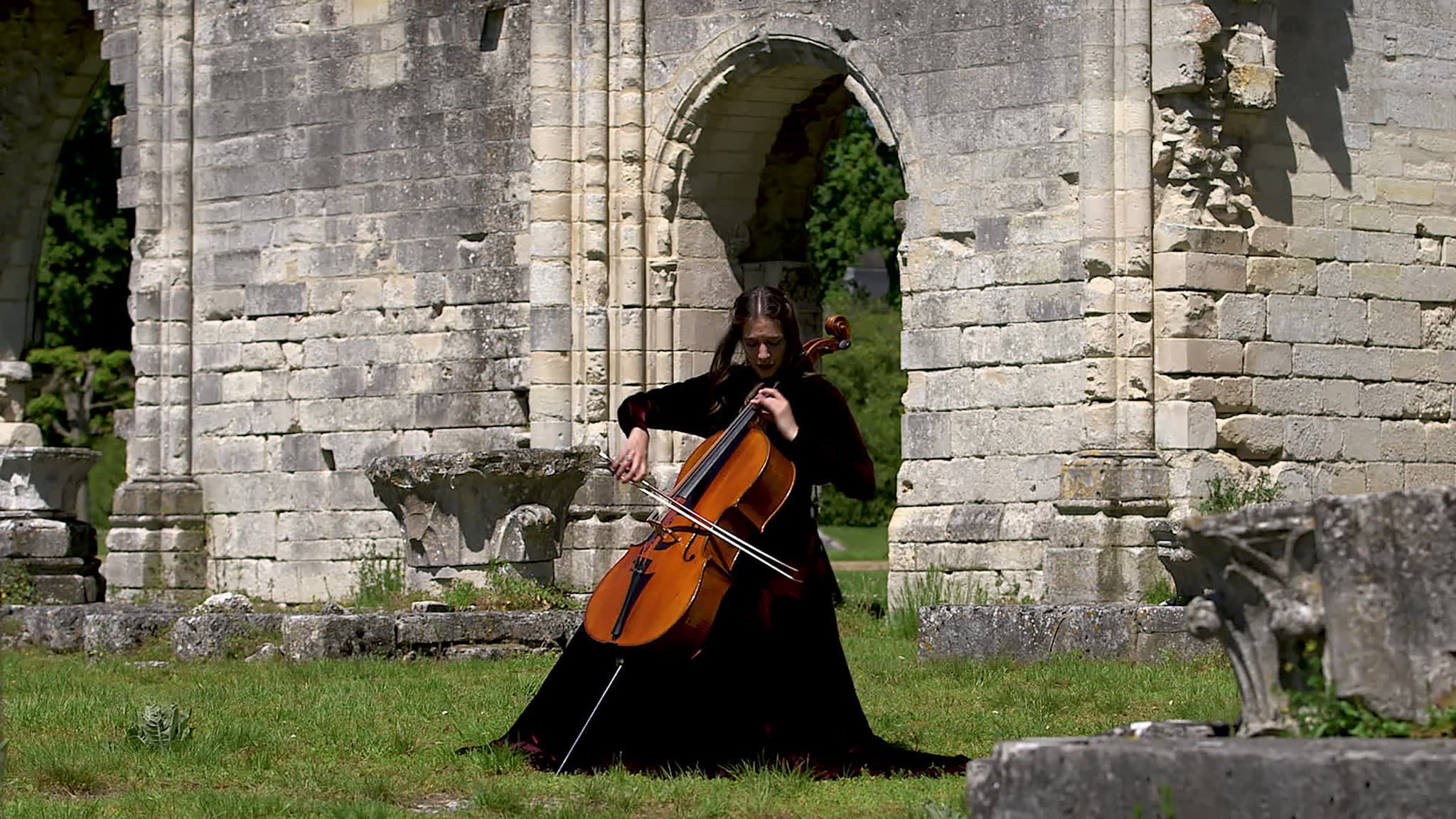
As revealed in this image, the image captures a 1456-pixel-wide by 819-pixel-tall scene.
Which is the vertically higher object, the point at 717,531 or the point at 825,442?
the point at 825,442

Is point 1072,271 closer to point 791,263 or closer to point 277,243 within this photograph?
point 791,263

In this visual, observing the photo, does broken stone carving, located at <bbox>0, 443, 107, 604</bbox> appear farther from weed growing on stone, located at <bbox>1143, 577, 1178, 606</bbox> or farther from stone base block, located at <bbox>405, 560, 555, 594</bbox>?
weed growing on stone, located at <bbox>1143, 577, 1178, 606</bbox>

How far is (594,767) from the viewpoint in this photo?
24.0 feet

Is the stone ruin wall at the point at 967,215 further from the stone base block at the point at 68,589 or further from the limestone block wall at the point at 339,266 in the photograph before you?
the stone base block at the point at 68,589

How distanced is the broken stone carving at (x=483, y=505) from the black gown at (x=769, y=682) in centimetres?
530

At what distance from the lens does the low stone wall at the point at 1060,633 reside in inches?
429

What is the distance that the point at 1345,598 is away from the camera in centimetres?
466

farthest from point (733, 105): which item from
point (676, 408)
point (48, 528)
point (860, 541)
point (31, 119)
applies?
point (860, 541)

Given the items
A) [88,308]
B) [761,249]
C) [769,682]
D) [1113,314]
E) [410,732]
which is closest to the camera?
[769,682]

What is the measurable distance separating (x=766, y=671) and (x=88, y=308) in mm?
28566

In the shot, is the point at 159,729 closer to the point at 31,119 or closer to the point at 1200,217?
the point at 1200,217

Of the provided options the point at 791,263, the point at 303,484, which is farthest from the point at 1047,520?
the point at 303,484

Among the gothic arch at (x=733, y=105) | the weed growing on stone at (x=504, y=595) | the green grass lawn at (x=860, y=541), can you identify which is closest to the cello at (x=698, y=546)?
the weed growing on stone at (x=504, y=595)

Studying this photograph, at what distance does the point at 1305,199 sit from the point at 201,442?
8.24 meters
